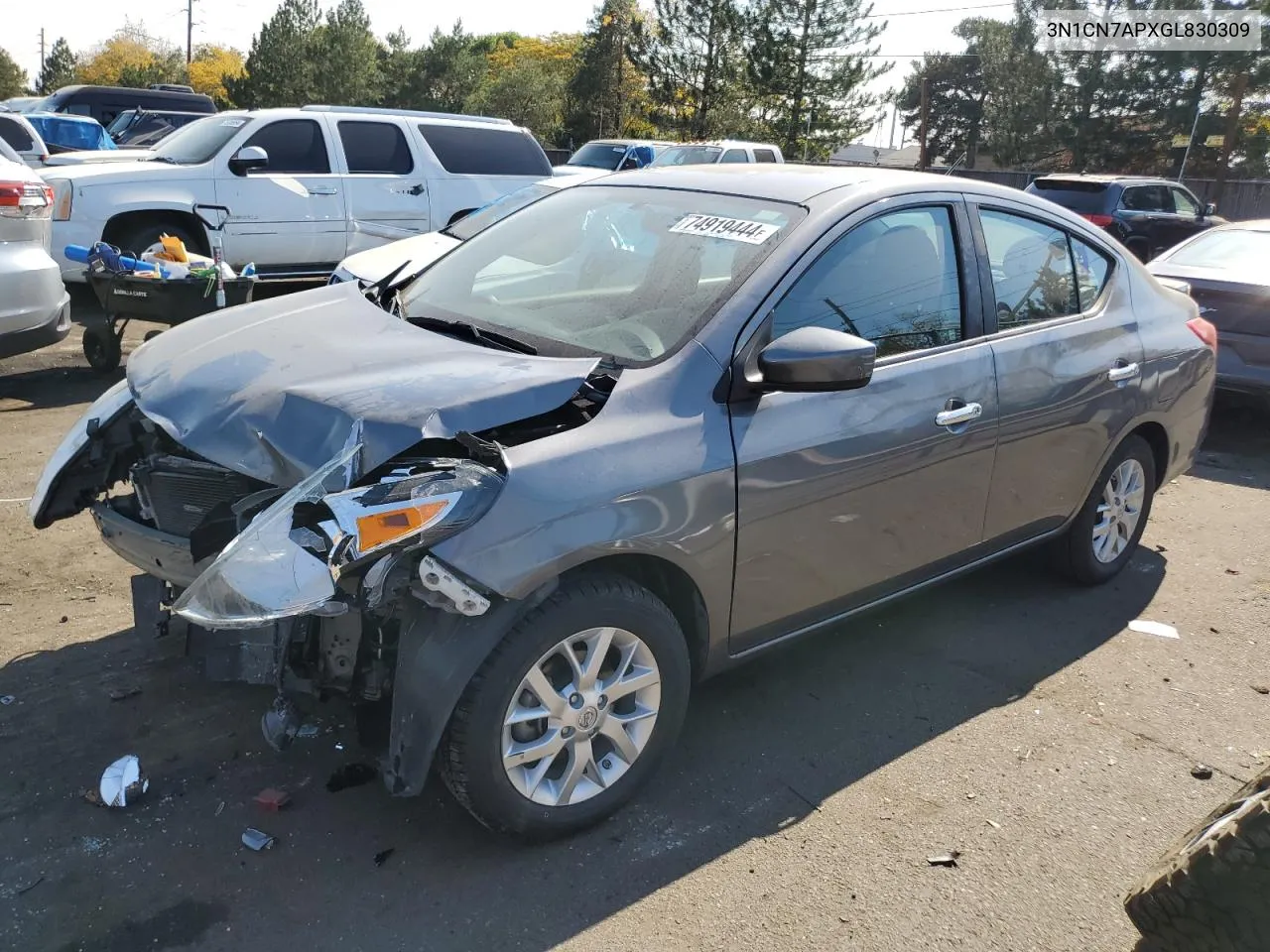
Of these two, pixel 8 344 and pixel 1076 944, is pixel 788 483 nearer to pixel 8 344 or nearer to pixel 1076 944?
pixel 1076 944

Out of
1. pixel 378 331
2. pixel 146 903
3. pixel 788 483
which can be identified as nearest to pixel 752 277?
pixel 788 483

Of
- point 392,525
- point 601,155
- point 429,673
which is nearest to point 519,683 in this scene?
point 429,673

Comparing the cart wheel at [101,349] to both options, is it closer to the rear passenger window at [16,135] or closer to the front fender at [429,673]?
the rear passenger window at [16,135]

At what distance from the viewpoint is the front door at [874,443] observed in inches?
125

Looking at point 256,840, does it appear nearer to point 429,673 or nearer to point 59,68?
point 429,673

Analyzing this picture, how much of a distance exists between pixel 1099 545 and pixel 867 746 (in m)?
1.96

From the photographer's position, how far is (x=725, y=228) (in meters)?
3.48

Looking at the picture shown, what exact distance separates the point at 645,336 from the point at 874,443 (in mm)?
843

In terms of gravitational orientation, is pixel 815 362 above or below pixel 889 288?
below

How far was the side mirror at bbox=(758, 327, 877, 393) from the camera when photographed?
3.01 meters

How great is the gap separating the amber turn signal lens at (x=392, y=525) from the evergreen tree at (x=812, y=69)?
133ft

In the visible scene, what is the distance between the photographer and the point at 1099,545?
480 centimetres

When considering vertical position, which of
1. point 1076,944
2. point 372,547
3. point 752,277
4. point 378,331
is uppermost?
point 752,277

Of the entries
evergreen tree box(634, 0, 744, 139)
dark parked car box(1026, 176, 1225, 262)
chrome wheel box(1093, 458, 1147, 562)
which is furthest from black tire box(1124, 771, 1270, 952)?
evergreen tree box(634, 0, 744, 139)
